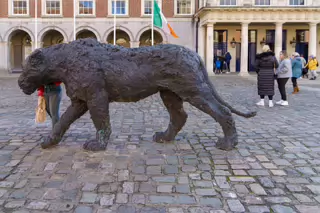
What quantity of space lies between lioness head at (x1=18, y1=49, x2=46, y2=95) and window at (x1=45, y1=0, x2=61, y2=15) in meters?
28.8

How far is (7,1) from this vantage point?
103 ft

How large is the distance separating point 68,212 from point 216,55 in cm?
3021

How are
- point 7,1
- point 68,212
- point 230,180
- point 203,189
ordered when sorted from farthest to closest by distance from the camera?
point 7,1 → point 230,180 → point 203,189 → point 68,212

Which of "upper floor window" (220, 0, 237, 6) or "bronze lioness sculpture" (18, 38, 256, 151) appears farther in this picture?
"upper floor window" (220, 0, 237, 6)

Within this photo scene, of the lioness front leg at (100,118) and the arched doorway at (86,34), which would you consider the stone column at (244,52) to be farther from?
the lioness front leg at (100,118)

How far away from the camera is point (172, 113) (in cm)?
564

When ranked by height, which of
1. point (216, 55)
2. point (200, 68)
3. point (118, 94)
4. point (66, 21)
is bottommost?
point (118, 94)

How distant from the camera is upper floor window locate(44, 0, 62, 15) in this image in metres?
31.8

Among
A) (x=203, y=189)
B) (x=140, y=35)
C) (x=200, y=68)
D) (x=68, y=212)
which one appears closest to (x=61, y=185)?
(x=68, y=212)

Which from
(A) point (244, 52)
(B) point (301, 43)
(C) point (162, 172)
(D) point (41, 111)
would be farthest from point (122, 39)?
(C) point (162, 172)

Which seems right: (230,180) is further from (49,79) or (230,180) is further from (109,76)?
(49,79)

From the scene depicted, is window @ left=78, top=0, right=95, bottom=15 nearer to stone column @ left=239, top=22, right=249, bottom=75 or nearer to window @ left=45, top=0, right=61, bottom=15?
window @ left=45, top=0, right=61, bottom=15

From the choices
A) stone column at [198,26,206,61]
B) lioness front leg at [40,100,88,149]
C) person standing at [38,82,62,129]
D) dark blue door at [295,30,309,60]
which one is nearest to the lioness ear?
lioness front leg at [40,100,88,149]

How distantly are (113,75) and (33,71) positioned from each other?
3.94 feet
